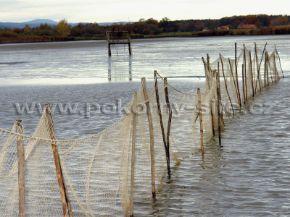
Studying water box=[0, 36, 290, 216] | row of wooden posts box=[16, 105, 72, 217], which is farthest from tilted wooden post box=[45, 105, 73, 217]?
water box=[0, 36, 290, 216]

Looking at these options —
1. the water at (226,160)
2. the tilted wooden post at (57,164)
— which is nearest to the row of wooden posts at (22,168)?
the tilted wooden post at (57,164)

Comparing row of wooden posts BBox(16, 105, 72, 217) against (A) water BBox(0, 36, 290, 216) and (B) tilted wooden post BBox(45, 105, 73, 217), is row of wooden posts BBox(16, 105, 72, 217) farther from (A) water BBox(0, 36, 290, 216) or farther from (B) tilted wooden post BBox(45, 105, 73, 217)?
(A) water BBox(0, 36, 290, 216)

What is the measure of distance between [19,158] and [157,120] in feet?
16.0

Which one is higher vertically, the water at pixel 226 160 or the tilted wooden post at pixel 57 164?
the tilted wooden post at pixel 57 164

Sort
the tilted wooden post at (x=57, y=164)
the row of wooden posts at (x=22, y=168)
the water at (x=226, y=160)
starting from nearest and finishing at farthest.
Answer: the row of wooden posts at (x=22, y=168), the tilted wooden post at (x=57, y=164), the water at (x=226, y=160)

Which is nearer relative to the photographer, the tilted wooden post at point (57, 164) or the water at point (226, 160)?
the tilted wooden post at point (57, 164)

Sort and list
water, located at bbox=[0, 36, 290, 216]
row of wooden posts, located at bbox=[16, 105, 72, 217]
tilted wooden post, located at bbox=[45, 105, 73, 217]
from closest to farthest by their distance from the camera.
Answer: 1. row of wooden posts, located at bbox=[16, 105, 72, 217]
2. tilted wooden post, located at bbox=[45, 105, 73, 217]
3. water, located at bbox=[0, 36, 290, 216]

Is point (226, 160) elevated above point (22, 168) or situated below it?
below

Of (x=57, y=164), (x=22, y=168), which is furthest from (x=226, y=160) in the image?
(x=22, y=168)

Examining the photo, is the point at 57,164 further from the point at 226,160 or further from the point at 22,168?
the point at 226,160

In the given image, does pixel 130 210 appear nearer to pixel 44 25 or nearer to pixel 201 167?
pixel 201 167

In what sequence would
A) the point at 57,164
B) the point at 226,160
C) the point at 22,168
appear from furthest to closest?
the point at 226,160, the point at 57,164, the point at 22,168

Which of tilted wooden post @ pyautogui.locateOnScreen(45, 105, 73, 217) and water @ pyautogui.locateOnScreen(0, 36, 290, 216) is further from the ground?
tilted wooden post @ pyautogui.locateOnScreen(45, 105, 73, 217)

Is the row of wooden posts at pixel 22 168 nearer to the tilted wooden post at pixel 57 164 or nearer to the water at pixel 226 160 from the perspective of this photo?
the tilted wooden post at pixel 57 164
